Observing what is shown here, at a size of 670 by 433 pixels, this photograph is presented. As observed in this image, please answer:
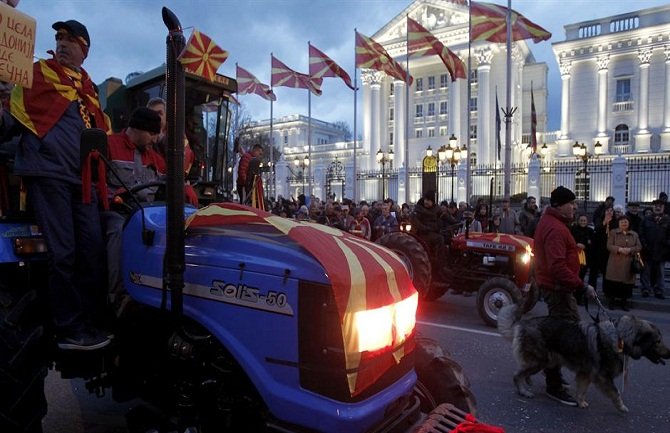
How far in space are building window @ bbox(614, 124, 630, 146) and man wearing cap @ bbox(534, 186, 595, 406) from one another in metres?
42.1

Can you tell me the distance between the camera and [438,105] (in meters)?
60.5

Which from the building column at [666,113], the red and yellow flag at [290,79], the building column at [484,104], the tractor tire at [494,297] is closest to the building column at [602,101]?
the building column at [666,113]

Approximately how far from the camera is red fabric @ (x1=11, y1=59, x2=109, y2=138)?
114 inches

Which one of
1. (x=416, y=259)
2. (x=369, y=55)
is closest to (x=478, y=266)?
(x=416, y=259)

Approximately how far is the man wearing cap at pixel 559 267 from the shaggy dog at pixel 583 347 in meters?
0.16

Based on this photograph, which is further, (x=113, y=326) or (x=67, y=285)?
(x=113, y=326)

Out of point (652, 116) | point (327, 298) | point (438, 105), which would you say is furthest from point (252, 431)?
point (438, 105)

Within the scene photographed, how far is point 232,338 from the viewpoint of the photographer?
7.73ft

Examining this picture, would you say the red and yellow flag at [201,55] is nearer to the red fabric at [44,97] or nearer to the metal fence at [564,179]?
the red fabric at [44,97]

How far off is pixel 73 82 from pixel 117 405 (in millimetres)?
2956

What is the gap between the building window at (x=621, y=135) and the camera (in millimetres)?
41312

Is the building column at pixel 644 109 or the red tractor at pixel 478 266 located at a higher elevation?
the building column at pixel 644 109

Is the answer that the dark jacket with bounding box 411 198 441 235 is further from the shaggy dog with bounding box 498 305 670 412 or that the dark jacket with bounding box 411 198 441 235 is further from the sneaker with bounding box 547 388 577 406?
the sneaker with bounding box 547 388 577 406

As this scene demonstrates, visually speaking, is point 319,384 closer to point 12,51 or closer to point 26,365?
point 26,365
